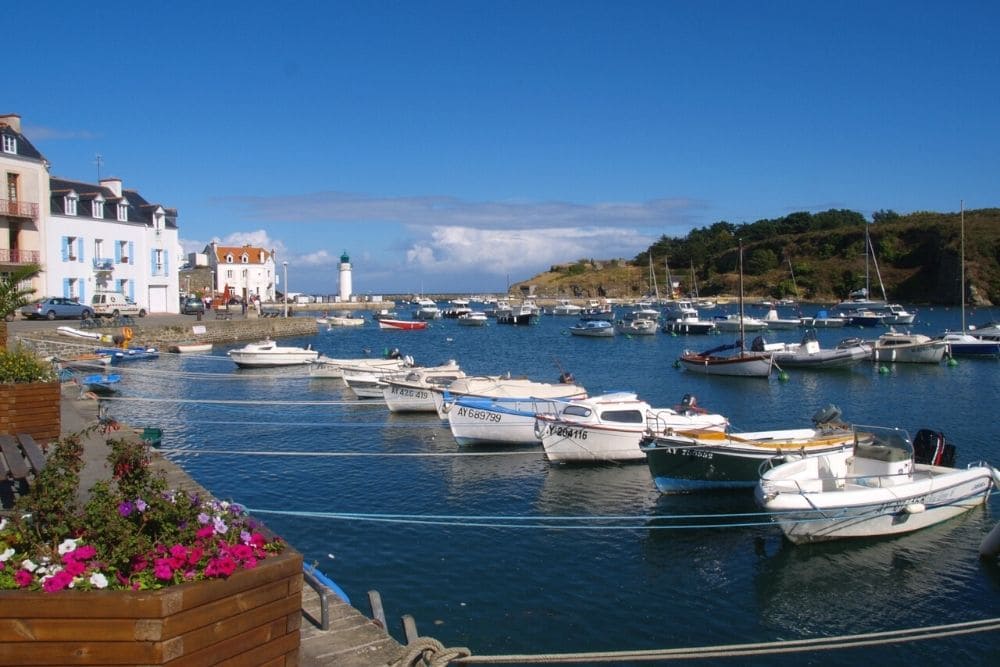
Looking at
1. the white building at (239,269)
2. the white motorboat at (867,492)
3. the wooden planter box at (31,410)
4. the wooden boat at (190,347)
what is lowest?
the white motorboat at (867,492)

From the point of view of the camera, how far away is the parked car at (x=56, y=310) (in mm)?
54000

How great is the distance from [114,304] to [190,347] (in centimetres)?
1263

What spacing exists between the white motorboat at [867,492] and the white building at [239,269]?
10485 centimetres

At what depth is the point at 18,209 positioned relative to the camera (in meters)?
54.3

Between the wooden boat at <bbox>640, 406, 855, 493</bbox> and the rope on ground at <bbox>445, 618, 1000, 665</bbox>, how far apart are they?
6.79 metres

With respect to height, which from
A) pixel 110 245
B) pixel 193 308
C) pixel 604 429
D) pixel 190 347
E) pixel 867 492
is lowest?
pixel 867 492

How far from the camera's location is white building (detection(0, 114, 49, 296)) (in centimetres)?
5334

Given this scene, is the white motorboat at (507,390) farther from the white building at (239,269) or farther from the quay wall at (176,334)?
the white building at (239,269)

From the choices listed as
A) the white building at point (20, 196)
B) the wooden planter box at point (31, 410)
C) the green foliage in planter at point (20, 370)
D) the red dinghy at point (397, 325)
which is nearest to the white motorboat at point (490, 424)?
the green foliage in planter at point (20, 370)

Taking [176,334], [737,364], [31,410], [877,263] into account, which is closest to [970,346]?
[737,364]

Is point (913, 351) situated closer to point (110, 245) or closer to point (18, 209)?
point (110, 245)

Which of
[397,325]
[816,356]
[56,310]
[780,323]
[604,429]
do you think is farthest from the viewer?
[397,325]

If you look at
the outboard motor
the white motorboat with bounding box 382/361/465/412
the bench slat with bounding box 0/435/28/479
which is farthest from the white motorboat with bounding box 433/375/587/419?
the bench slat with bounding box 0/435/28/479

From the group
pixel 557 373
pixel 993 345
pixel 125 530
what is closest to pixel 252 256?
pixel 557 373
